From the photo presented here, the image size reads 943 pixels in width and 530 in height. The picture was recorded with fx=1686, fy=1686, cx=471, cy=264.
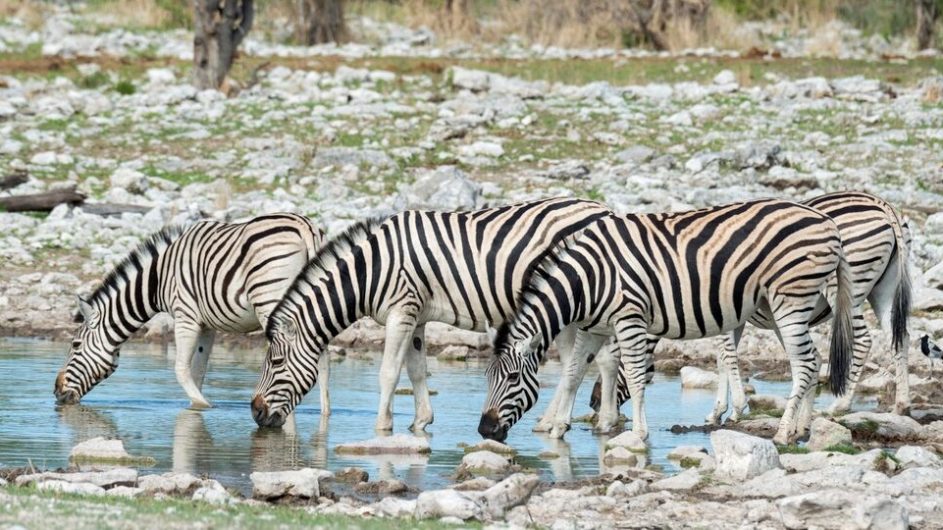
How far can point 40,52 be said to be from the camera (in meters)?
33.1

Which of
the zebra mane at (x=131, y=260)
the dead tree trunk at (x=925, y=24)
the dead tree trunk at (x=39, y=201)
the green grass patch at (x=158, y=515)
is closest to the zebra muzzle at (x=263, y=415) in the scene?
the zebra mane at (x=131, y=260)

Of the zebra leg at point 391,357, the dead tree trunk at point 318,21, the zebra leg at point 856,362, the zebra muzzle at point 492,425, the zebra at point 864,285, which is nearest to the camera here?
the zebra muzzle at point 492,425

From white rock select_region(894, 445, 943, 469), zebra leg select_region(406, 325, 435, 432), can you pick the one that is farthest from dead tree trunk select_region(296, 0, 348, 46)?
white rock select_region(894, 445, 943, 469)

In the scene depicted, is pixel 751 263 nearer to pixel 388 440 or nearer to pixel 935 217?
pixel 388 440

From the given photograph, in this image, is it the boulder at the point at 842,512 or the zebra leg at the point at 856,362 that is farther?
the zebra leg at the point at 856,362

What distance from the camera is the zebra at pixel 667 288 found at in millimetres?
11477

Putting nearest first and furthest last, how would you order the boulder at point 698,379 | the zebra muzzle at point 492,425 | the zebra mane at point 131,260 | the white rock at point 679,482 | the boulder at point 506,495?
the boulder at point 506,495
the white rock at point 679,482
the zebra muzzle at point 492,425
the zebra mane at point 131,260
the boulder at point 698,379

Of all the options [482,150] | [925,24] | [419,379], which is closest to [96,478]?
[419,379]

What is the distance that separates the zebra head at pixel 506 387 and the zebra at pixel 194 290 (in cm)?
191

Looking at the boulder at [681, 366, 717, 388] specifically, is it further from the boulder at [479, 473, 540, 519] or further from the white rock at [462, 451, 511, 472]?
the boulder at [479, 473, 540, 519]

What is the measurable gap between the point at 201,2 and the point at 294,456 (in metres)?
17.9

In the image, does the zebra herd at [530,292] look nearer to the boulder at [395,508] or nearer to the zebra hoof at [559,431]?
the zebra hoof at [559,431]

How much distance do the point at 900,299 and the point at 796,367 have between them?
5.88ft

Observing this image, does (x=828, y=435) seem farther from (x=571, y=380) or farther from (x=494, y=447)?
(x=494, y=447)
